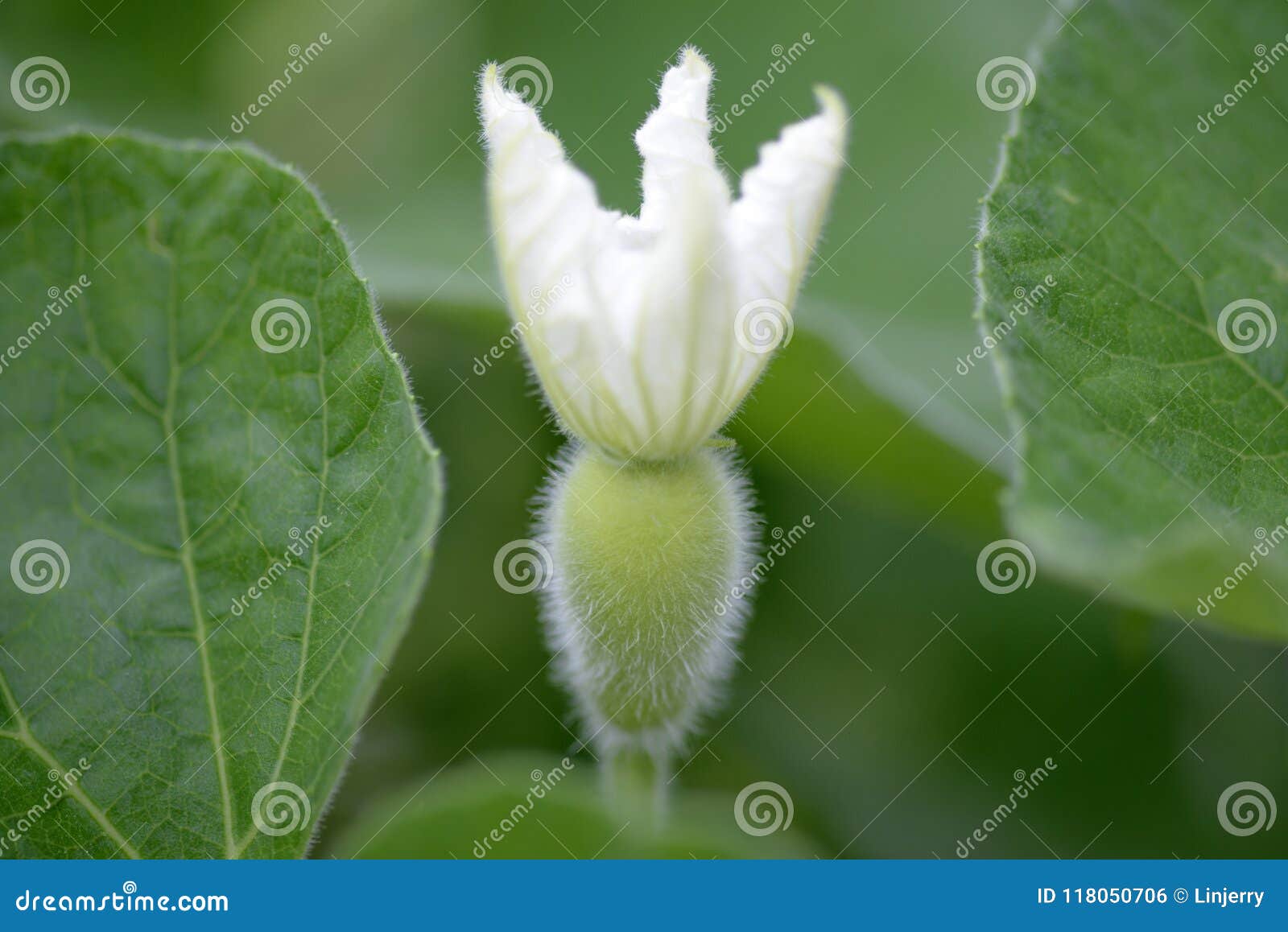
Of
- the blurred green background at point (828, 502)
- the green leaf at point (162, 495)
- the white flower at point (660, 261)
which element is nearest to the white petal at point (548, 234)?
the white flower at point (660, 261)

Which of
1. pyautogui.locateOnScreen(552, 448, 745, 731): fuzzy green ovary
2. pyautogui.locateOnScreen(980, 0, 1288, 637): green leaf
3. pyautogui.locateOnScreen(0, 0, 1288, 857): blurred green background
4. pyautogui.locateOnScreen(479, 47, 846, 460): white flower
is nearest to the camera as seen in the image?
pyautogui.locateOnScreen(980, 0, 1288, 637): green leaf

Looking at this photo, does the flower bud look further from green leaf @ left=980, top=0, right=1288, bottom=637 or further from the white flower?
green leaf @ left=980, top=0, right=1288, bottom=637

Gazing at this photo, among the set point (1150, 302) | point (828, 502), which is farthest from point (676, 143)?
point (828, 502)

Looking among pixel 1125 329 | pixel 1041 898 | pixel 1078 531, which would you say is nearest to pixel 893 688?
pixel 1041 898

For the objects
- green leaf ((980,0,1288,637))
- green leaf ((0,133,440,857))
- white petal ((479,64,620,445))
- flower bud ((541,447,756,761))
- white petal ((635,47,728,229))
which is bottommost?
green leaf ((0,133,440,857))

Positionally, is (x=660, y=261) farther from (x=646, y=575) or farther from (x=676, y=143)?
(x=646, y=575)

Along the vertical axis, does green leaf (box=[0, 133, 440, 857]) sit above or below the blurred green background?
below

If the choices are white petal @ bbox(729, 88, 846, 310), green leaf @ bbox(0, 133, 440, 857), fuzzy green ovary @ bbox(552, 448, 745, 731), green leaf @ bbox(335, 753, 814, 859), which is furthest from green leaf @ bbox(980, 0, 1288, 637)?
green leaf @ bbox(0, 133, 440, 857)

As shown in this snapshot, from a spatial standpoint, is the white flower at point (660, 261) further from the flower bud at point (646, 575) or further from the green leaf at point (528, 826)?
the green leaf at point (528, 826)
